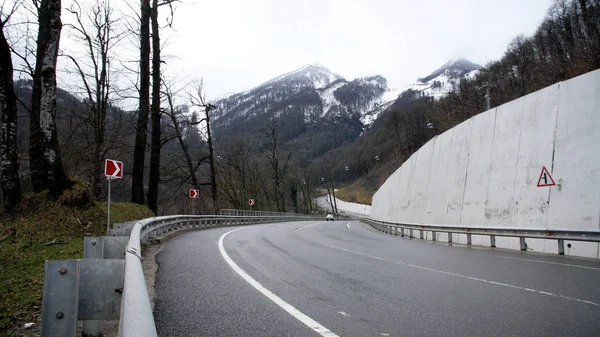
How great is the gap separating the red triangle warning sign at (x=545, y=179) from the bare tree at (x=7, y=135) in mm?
16107

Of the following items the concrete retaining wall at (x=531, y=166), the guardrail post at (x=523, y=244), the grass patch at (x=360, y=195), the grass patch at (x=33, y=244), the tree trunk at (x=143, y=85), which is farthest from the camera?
the grass patch at (x=360, y=195)

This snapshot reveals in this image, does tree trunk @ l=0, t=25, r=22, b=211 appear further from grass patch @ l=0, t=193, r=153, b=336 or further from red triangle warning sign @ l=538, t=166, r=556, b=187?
red triangle warning sign @ l=538, t=166, r=556, b=187

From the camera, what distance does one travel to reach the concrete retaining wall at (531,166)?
37.0ft

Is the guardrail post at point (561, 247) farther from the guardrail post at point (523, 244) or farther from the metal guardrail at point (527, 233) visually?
the guardrail post at point (523, 244)

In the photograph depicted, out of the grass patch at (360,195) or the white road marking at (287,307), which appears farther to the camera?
the grass patch at (360,195)

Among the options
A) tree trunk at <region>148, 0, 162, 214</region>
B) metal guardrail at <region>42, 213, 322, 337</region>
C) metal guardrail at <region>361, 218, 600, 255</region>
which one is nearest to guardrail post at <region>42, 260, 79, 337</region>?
metal guardrail at <region>42, 213, 322, 337</region>

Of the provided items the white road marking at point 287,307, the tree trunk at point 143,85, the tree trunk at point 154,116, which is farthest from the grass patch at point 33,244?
the tree trunk at point 154,116

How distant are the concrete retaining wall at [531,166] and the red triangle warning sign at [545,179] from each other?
Result: 0.42 feet

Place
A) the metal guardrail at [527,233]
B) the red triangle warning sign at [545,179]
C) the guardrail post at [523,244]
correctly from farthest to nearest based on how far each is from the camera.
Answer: the guardrail post at [523,244] < the red triangle warning sign at [545,179] < the metal guardrail at [527,233]

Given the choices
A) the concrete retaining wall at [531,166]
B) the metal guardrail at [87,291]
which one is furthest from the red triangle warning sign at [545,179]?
the metal guardrail at [87,291]

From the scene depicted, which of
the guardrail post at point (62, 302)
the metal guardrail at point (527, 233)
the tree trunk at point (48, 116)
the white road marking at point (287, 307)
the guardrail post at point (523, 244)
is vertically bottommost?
the guardrail post at point (523, 244)

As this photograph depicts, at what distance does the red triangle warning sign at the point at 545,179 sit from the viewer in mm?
12282

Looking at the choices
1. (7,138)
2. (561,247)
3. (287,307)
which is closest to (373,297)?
(287,307)

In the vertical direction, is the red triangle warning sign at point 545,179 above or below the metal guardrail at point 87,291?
above
